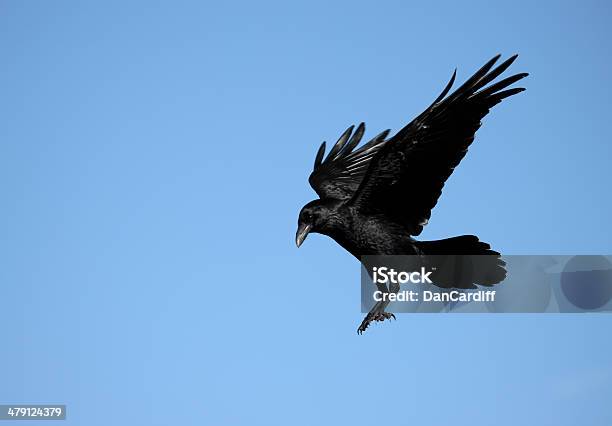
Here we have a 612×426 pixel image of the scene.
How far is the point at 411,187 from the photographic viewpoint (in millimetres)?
11352

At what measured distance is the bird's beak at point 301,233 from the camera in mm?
11969

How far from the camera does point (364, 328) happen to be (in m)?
10.9

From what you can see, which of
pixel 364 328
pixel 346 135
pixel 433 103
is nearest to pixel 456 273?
pixel 364 328

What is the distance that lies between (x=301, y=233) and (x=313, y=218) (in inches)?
9.9

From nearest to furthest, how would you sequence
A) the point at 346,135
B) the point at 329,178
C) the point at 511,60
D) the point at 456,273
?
the point at 511,60
the point at 456,273
the point at 329,178
the point at 346,135

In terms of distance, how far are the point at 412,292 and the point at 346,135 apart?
4468 millimetres

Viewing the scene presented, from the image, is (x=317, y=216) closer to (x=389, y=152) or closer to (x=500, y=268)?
(x=389, y=152)

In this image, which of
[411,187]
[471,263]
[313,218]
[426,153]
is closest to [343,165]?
[313,218]

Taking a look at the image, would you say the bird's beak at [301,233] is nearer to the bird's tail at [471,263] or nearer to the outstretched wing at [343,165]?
the outstretched wing at [343,165]

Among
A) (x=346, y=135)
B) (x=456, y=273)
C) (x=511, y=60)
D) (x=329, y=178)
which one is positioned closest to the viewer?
(x=511, y=60)

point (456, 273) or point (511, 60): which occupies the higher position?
point (511, 60)

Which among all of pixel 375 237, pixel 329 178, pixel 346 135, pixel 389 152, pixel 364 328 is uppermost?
pixel 346 135

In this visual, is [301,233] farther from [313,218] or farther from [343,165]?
[343,165]

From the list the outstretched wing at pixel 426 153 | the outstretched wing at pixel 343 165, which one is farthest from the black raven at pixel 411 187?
the outstretched wing at pixel 343 165
